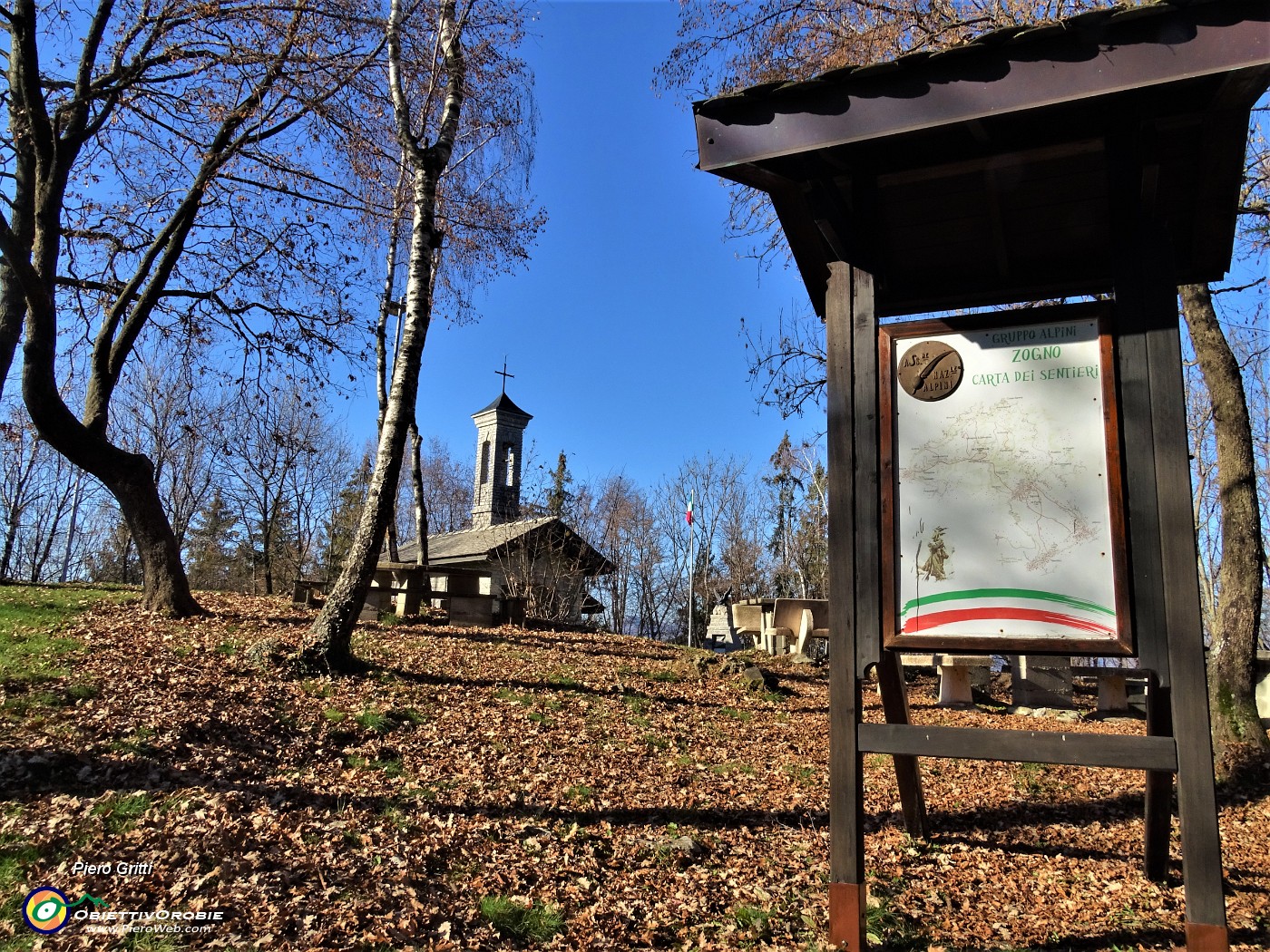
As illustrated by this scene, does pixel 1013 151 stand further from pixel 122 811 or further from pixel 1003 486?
pixel 122 811

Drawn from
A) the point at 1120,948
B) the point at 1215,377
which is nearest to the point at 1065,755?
the point at 1120,948

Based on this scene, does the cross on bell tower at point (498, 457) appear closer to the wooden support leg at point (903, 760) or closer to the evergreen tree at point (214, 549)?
the evergreen tree at point (214, 549)

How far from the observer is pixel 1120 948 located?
11.8 ft

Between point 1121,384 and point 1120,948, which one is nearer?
point 1121,384

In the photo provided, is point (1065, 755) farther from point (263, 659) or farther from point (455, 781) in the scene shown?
point (263, 659)

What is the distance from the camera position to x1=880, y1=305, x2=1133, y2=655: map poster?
3.09 m

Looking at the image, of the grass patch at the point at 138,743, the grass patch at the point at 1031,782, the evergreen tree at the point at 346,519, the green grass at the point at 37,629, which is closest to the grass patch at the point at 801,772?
the grass patch at the point at 1031,782

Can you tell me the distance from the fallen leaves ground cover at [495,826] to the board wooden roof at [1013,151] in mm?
3183

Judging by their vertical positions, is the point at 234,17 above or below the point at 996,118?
above

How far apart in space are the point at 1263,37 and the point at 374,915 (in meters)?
4.73

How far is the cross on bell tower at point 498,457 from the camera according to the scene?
43.4m

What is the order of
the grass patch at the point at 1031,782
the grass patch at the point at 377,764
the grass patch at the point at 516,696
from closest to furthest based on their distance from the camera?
the grass patch at the point at 377,764
the grass patch at the point at 1031,782
the grass patch at the point at 516,696

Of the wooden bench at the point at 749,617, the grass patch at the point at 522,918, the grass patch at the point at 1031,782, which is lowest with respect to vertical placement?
the grass patch at the point at 522,918

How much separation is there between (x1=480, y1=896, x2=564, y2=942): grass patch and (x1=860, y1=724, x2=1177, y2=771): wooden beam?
1.66m
